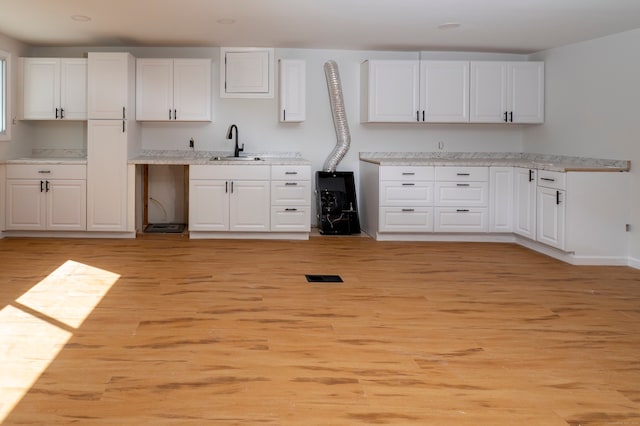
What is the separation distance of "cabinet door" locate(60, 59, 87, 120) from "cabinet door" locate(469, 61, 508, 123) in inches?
178

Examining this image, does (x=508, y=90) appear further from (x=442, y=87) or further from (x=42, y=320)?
(x=42, y=320)

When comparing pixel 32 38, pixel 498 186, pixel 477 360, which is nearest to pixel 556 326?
pixel 477 360

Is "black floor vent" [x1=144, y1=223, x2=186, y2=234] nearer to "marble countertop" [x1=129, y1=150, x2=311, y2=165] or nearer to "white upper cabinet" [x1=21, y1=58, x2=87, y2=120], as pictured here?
"marble countertop" [x1=129, y1=150, x2=311, y2=165]

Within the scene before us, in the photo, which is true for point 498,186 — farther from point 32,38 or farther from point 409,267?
point 32,38

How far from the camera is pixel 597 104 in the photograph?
6441 millimetres

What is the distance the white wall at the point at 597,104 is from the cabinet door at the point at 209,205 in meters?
3.82

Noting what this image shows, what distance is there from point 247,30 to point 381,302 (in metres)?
3.55

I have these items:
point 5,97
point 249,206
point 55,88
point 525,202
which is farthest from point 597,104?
point 5,97

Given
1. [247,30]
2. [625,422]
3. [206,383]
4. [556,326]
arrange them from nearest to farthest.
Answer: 1. [625,422]
2. [206,383]
3. [556,326]
4. [247,30]

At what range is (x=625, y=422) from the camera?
8.24ft

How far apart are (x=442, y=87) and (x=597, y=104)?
1815 mm

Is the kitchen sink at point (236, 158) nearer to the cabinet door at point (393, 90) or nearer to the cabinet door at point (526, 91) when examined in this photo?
the cabinet door at point (393, 90)


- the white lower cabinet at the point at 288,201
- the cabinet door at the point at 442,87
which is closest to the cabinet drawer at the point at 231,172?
the white lower cabinet at the point at 288,201

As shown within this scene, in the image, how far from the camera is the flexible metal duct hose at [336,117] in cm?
770
